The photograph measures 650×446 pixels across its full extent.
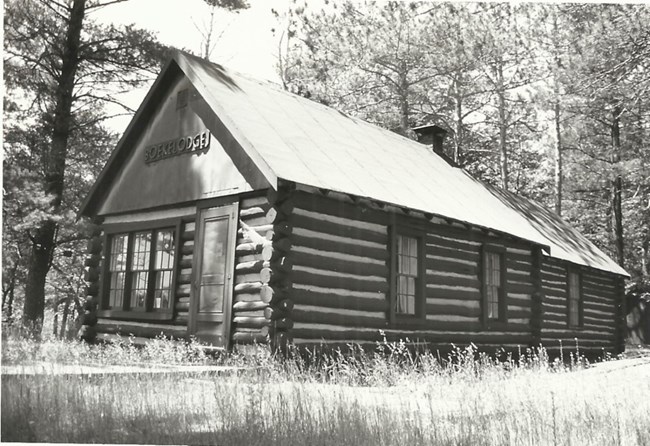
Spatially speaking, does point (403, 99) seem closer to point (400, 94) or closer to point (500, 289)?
point (400, 94)

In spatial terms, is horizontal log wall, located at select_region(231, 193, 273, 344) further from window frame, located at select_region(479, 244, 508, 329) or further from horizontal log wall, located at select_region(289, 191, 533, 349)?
window frame, located at select_region(479, 244, 508, 329)

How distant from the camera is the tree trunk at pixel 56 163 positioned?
914 cm

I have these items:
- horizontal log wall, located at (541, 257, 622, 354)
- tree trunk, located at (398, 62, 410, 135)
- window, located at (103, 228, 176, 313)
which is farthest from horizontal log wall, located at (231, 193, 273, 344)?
tree trunk, located at (398, 62, 410, 135)

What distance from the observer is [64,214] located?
1020 cm

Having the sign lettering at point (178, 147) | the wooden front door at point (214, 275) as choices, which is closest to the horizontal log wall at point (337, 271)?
the wooden front door at point (214, 275)

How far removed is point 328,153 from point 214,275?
9.74 feet

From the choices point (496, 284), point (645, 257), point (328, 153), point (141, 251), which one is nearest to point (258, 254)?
point (328, 153)

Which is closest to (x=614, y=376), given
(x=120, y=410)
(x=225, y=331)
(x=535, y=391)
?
(x=535, y=391)

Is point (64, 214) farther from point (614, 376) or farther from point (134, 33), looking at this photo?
point (614, 376)

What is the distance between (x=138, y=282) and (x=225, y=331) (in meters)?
3.14

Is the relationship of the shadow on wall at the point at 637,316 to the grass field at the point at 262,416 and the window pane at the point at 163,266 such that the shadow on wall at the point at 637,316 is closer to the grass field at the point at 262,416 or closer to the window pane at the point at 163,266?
the grass field at the point at 262,416

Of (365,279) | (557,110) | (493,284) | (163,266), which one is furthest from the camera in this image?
(557,110)

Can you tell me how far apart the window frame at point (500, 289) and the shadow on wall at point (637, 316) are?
11.1 meters

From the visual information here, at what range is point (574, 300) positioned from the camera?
19.6 meters
